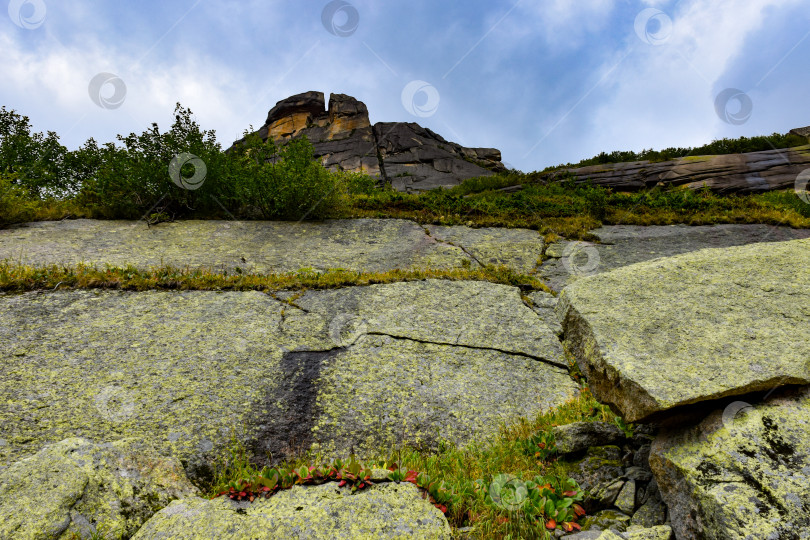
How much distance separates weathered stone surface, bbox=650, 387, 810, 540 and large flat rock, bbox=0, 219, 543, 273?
8765 mm

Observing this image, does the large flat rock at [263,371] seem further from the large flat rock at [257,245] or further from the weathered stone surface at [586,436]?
the large flat rock at [257,245]

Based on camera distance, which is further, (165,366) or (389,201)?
(389,201)

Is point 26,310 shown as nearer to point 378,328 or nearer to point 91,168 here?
point 378,328

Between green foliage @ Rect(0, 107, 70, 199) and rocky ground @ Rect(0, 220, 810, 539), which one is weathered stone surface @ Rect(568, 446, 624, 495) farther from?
green foliage @ Rect(0, 107, 70, 199)

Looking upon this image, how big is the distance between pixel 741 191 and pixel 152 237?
2678 cm

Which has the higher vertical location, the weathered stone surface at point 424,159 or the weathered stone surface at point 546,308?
the weathered stone surface at point 424,159

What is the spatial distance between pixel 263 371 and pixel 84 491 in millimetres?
2928

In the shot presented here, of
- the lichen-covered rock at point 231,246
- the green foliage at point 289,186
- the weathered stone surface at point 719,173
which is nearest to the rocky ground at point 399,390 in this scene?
the lichen-covered rock at point 231,246

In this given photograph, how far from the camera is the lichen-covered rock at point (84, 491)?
11.3 ft

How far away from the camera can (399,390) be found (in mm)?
6500

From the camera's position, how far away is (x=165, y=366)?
6387 mm

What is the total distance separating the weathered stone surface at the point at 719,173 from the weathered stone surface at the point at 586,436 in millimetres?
22998

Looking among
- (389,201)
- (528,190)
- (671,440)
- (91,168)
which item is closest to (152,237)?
(389,201)

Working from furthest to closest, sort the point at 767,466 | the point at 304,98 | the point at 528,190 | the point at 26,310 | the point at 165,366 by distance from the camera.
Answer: the point at 304,98 < the point at 528,190 < the point at 26,310 < the point at 165,366 < the point at 767,466
